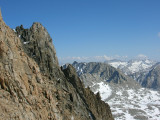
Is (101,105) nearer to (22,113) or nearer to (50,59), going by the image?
(50,59)

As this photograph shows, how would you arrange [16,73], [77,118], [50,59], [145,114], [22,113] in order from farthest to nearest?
[145,114]
[50,59]
[77,118]
[16,73]
[22,113]

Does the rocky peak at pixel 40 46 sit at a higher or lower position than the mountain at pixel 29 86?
higher

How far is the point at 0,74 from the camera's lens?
21828mm

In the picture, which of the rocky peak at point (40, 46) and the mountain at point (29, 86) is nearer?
the mountain at point (29, 86)

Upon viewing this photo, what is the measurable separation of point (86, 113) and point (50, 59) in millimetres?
18267

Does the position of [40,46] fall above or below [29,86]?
above

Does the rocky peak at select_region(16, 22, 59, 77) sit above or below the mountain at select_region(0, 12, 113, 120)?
above

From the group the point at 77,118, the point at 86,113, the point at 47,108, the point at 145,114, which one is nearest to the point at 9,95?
the point at 47,108

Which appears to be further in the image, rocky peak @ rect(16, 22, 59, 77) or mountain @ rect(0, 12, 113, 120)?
rocky peak @ rect(16, 22, 59, 77)

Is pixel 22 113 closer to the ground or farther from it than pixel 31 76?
closer to the ground

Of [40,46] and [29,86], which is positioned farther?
[40,46]

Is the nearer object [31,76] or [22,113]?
[22,113]

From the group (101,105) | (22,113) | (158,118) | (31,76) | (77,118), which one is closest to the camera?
(22,113)

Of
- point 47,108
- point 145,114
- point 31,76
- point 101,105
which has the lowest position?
point 145,114
